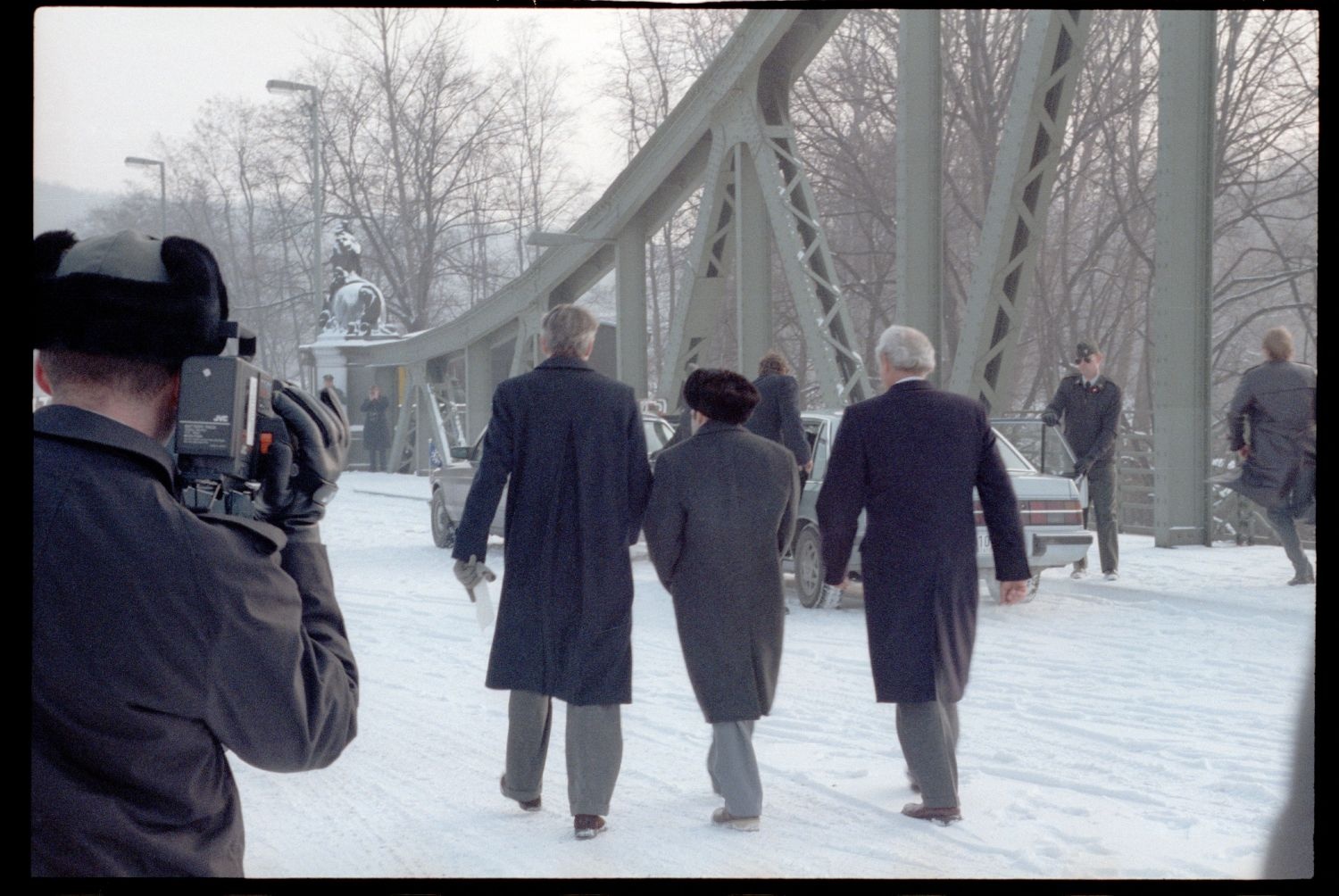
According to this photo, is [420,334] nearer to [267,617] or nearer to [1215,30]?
[1215,30]

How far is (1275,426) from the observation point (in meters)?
9.48

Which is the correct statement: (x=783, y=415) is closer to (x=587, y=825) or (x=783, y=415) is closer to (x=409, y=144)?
(x=587, y=825)

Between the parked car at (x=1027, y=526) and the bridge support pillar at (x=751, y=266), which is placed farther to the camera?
the bridge support pillar at (x=751, y=266)

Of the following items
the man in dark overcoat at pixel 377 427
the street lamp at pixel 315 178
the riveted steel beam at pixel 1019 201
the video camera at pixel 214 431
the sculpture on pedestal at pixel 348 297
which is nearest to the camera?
the video camera at pixel 214 431

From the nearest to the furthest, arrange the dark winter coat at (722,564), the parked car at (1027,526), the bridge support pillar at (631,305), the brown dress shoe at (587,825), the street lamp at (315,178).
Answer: the brown dress shoe at (587,825)
the dark winter coat at (722,564)
the parked car at (1027,526)
the bridge support pillar at (631,305)
the street lamp at (315,178)

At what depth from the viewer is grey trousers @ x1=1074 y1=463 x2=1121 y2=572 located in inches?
410

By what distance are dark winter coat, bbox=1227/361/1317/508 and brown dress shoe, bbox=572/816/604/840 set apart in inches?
256

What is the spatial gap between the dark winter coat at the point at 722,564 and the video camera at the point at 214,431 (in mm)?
2950

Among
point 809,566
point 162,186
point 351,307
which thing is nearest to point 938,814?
point 809,566

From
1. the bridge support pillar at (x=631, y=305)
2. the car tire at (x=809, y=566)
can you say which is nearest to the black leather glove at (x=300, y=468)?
the car tire at (x=809, y=566)

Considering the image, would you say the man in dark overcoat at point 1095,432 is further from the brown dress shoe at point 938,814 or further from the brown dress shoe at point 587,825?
the brown dress shoe at point 587,825

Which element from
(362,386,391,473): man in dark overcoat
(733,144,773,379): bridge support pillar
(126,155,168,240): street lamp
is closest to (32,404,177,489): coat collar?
(733,144,773,379): bridge support pillar

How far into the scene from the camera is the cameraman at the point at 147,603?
5.81ft

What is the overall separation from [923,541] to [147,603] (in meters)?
3.41
